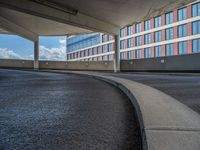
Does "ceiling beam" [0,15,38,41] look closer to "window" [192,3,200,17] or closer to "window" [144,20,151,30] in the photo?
"window" [144,20,151,30]

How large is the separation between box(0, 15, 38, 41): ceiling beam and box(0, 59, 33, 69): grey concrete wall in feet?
13.7

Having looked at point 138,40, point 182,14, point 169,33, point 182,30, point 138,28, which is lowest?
point 138,40

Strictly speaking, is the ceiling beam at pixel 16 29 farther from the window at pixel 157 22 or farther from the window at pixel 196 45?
the window at pixel 196 45

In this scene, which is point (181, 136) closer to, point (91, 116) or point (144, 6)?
point (91, 116)

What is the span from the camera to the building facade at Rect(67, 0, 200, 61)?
1852 inches

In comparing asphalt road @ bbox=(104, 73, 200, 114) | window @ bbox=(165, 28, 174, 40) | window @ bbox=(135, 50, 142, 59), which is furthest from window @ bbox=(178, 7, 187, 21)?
asphalt road @ bbox=(104, 73, 200, 114)

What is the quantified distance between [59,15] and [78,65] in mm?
10262

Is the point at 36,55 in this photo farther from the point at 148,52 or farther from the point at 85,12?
the point at 148,52

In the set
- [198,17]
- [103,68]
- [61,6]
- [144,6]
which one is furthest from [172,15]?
[61,6]

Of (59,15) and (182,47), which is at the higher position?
(59,15)

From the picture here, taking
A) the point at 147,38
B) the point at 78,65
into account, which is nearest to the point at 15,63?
the point at 78,65

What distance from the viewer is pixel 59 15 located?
877 inches

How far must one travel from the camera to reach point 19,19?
2738 cm

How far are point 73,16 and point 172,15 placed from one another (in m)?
35.9
